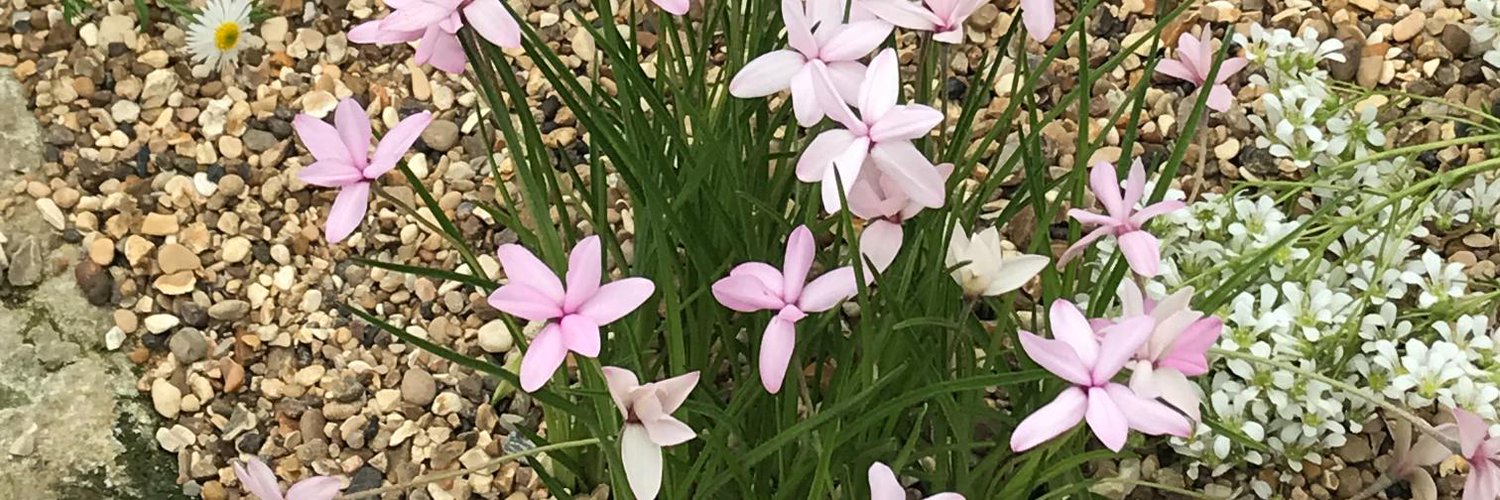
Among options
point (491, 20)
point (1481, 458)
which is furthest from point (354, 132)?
point (1481, 458)

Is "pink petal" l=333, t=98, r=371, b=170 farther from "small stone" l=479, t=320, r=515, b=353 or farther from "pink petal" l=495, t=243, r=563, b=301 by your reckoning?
"small stone" l=479, t=320, r=515, b=353

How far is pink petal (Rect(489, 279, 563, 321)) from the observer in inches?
25.8

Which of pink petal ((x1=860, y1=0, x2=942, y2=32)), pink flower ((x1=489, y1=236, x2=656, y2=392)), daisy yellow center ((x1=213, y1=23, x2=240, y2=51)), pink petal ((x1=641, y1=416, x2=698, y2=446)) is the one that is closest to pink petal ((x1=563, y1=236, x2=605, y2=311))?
pink flower ((x1=489, y1=236, x2=656, y2=392))

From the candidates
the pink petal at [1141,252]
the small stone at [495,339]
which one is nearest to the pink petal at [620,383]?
the pink petal at [1141,252]

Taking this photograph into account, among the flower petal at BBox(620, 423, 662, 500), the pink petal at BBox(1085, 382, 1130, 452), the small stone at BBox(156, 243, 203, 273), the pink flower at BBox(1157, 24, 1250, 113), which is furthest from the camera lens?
the small stone at BBox(156, 243, 203, 273)

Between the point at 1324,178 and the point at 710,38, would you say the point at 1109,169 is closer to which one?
the point at 710,38

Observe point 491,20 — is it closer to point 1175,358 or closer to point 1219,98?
point 1175,358

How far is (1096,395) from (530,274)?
307 millimetres

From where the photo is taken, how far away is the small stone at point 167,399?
1.36 m

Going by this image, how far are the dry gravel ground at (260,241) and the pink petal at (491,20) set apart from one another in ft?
1.85

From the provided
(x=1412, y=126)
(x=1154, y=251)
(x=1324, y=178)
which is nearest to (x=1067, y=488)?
(x=1154, y=251)

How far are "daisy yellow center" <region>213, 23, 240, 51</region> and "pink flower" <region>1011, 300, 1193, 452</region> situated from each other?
1.27m

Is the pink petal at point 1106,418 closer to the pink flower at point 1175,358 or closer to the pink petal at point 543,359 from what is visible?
the pink flower at point 1175,358

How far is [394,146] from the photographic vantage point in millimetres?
743
